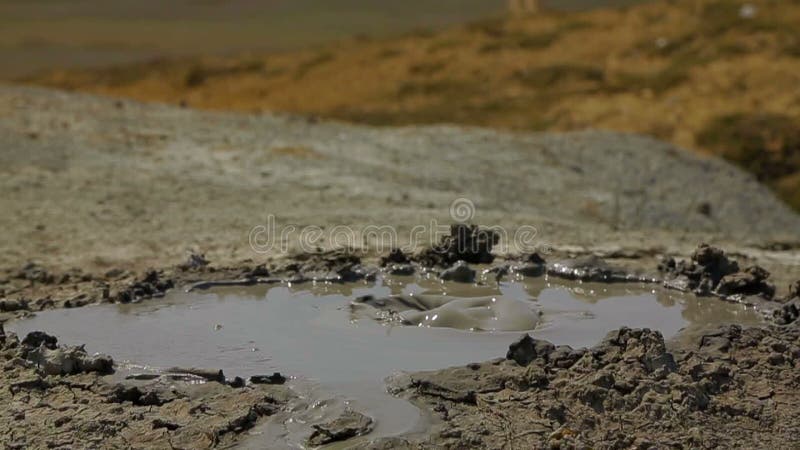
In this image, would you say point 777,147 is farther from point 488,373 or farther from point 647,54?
point 488,373

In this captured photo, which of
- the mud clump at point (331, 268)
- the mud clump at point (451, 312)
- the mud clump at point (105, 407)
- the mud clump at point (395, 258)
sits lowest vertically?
the mud clump at point (105, 407)

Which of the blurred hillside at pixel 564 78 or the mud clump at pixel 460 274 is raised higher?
the blurred hillside at pixel 564 78

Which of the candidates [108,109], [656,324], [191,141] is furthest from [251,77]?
[656,324]

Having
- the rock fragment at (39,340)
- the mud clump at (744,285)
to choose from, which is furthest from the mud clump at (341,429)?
the mud clump at (744,285)

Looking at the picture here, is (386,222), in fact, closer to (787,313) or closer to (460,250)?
(460,250)

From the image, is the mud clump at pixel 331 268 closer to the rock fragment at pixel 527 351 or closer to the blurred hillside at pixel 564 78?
the rock fragment at pixel 527 351

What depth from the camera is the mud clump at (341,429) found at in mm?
4961

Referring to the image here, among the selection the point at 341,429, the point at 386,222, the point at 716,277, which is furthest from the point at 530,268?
the point at 341,429

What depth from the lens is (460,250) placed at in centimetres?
831

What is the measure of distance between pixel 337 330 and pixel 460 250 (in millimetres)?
1859

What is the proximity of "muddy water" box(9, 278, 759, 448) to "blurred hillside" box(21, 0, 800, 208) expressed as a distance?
13.7 m

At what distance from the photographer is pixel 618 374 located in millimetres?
5461

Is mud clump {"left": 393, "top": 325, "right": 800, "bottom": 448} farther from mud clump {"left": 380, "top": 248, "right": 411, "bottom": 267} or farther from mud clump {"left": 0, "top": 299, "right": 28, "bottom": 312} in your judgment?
mud clump {"left": 0, "top": 299, "right": 28, "bottom": 312}

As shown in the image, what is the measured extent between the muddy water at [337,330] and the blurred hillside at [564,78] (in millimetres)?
13668
